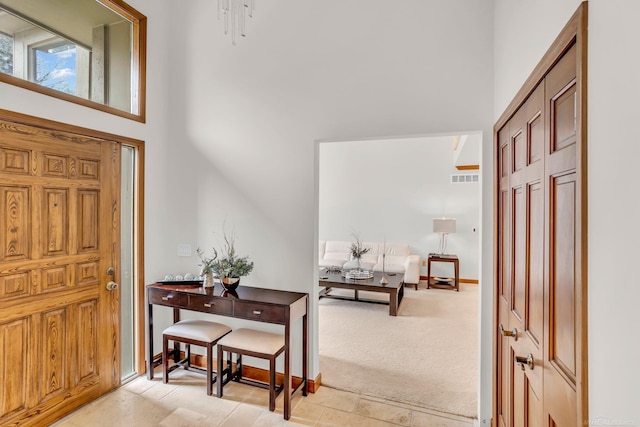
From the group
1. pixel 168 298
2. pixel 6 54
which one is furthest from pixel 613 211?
pixel 6 54

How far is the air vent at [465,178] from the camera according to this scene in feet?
21.5

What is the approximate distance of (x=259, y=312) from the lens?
2576mm

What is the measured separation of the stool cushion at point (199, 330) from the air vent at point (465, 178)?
A: 5.41m

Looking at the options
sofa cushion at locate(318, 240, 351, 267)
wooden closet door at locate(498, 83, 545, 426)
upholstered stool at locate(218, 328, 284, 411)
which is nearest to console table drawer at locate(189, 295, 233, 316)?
upholstered stool at locate(218, 328, 284, 411)

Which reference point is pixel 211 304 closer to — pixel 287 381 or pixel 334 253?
pixel 287 381

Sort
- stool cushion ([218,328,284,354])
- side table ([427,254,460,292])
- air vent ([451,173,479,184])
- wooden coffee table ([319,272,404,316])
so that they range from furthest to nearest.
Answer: air vent ([451,173,479,184]), side table ([427,254,460,292]), wooden coffee table ([319,272,404,316]), stool cushion ([218,328,284,354])

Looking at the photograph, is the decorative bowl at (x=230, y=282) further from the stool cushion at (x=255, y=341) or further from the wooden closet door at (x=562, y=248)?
the wooden closet door at (x=562, y=248)

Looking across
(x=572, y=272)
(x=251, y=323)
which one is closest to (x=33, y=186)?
(x=251, y=323)

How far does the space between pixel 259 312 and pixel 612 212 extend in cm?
230

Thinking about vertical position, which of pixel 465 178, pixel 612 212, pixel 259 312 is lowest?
pixel 259 312

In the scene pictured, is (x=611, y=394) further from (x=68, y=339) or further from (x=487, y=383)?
(x=68, y=339)

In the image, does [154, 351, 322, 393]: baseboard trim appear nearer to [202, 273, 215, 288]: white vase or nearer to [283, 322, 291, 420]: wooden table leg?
[283, 322, 291, 420]: wooden table leg

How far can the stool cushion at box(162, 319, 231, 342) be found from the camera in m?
2.77

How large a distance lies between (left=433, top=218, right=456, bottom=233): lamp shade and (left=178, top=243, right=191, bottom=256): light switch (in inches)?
189
